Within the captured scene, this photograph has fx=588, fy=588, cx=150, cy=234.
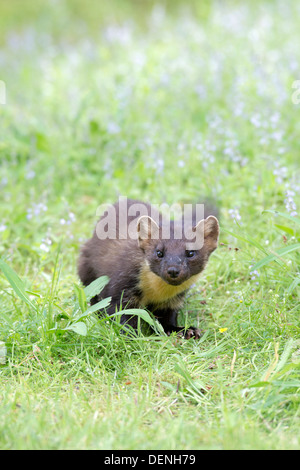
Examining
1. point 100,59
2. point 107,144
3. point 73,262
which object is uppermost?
point 100,59

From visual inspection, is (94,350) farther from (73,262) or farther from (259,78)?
(259,78)

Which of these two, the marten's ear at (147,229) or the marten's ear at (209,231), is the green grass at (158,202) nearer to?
the marten's ear at (209,231)

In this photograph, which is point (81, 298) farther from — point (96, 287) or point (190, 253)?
point (190, 253)

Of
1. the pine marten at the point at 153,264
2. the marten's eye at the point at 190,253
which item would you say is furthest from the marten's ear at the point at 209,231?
the marten's eye at the point at 190,253

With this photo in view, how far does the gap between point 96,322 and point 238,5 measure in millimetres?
10201

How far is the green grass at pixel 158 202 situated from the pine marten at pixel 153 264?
0.71 ft

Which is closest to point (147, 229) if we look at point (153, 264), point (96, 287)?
point (153, 264)

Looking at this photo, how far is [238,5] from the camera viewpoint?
12.4 m

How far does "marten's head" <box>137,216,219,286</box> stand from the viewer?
426 centimetres

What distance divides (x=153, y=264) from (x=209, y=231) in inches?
20.9

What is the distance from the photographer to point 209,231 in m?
4.57

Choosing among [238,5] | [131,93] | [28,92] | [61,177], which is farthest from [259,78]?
[238,5]

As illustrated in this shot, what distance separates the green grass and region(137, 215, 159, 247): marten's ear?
56 centimetres
